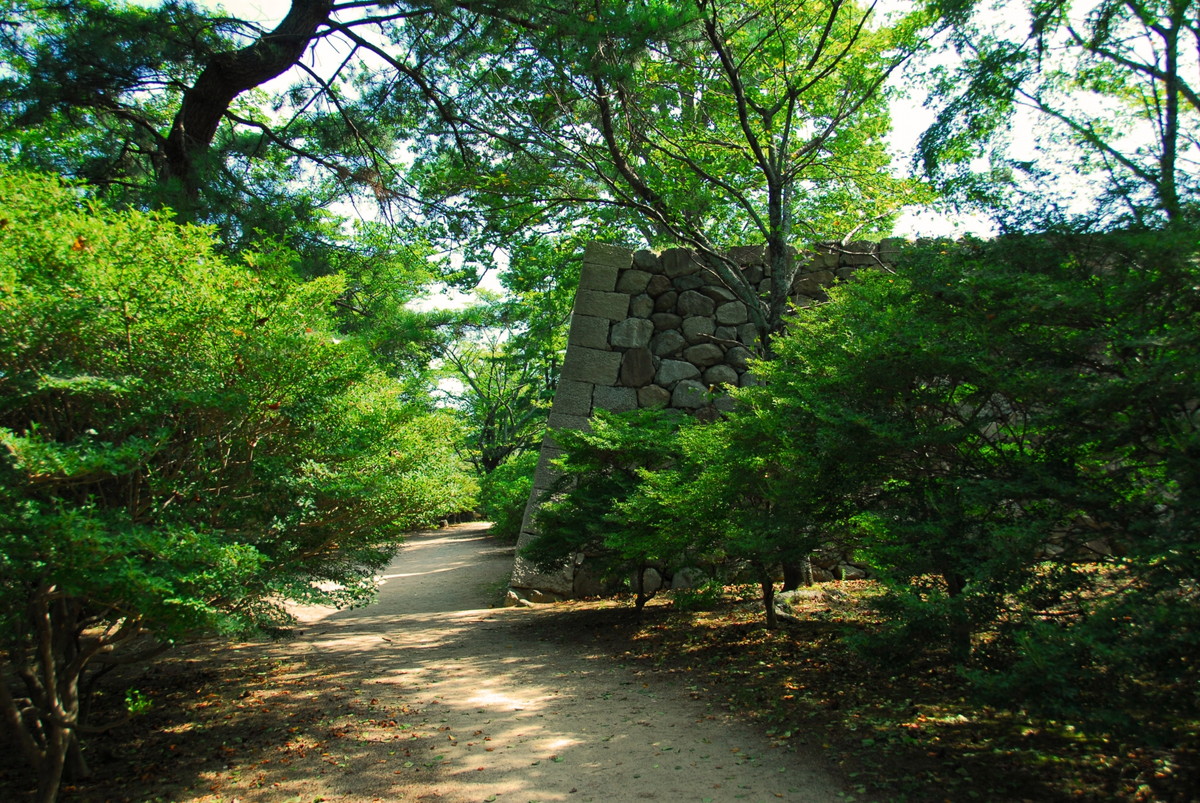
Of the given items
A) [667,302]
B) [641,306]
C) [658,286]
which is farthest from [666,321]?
[658,286]

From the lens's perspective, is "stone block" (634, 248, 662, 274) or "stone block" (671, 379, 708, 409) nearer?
"stone block" (671, 379, 708, 409)

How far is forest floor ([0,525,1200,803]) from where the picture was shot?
3125 millimetres

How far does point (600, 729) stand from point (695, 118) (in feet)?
22.2

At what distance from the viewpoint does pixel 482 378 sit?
2286 centimetres

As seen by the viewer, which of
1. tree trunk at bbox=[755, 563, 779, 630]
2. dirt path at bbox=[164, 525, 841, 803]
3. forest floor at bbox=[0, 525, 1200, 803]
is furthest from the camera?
Result: tree trunk at bbox=[755, 563, 779, 630]

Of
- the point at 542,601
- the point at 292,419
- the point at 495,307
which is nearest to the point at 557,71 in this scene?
the point at 292,419

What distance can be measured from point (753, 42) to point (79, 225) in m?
6.66

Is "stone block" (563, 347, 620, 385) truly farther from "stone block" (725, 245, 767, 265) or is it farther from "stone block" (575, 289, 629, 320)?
"stone block" (725, 245, 767, 265)

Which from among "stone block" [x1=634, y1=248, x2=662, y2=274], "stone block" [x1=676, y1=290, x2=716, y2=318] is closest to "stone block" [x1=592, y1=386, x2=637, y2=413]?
"stone block" [x1=676, y1=290, x2=716, y2=318]

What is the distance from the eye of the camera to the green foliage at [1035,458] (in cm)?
235

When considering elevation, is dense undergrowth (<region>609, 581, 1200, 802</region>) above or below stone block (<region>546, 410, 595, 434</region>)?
below

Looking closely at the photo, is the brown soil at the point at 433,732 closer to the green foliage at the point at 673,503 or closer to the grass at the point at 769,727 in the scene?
the grass at the point at 769,727

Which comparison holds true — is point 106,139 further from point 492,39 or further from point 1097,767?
point 1097,767

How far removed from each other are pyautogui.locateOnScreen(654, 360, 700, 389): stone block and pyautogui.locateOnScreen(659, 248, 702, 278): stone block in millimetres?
1132
